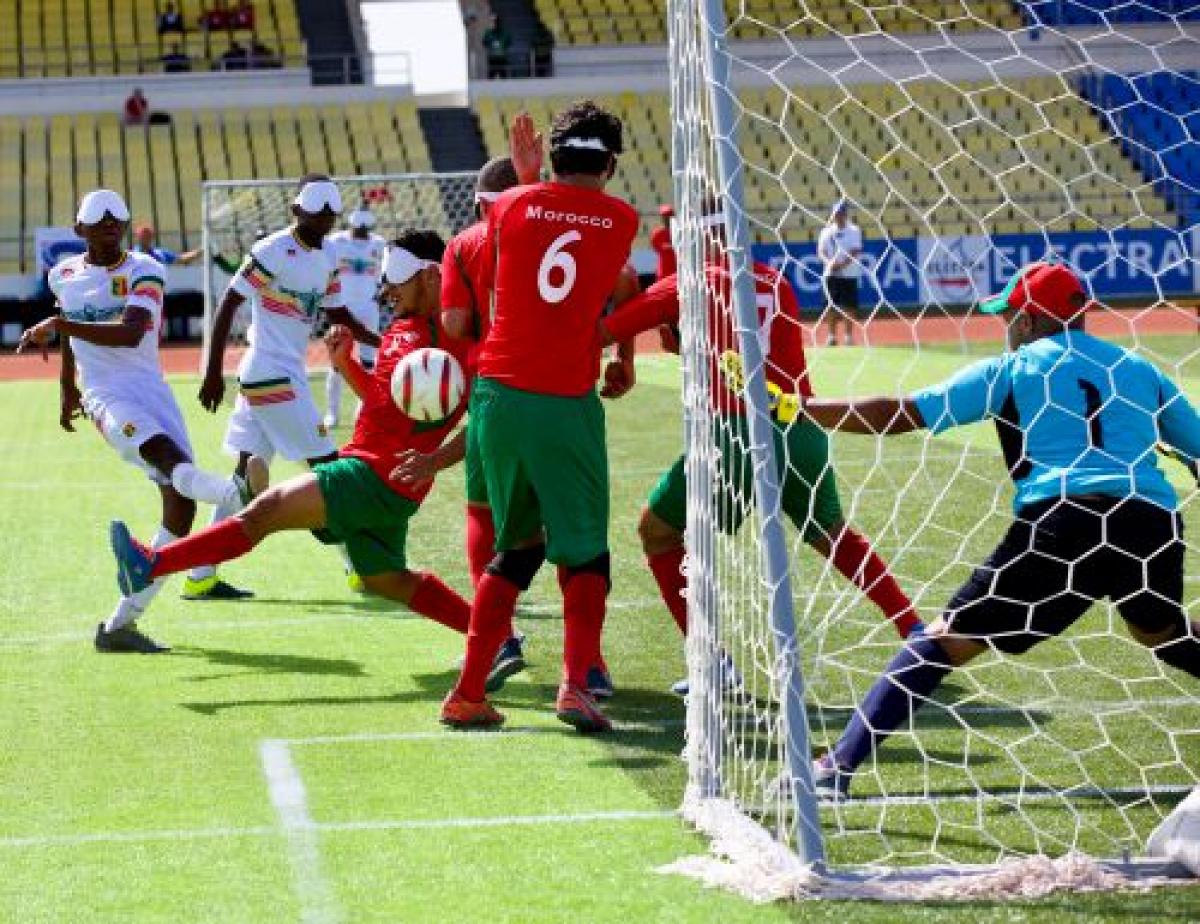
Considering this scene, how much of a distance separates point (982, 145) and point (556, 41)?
31.5ft

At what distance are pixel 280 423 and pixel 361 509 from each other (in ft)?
10.2

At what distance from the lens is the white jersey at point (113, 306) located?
997 cm

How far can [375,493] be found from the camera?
Answer: 8164 millimetres

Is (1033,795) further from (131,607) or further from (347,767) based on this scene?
(131,607)

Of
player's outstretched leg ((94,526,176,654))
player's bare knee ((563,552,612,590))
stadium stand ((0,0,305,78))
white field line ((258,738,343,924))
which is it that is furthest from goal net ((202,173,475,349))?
white field line ((258,738,343,924))

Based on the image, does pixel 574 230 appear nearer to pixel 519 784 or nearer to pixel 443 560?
pixel 519 784

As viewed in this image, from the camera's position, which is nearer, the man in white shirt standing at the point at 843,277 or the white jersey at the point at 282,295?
the white jersey at the point at 282,295

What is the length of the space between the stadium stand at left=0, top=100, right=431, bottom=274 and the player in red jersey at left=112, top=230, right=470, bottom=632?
30.1 meters

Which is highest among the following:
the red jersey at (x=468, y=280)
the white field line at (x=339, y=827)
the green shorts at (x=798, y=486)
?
the red jersey at (x=468, y=280)

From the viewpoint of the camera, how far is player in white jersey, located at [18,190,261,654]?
973cm

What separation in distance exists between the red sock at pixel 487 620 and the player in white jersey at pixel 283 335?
11.4ft

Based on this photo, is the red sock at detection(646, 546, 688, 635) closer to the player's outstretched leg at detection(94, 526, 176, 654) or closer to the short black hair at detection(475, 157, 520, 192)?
the short black hair at detection(475, 157, 520, 192)

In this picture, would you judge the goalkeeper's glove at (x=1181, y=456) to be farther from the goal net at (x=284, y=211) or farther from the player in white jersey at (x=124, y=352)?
the goal net at (x=284, y=211)

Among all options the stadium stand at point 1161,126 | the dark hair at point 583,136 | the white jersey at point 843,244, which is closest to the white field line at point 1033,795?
the dark hair at point 583,136
